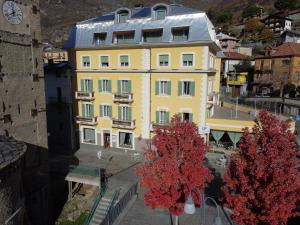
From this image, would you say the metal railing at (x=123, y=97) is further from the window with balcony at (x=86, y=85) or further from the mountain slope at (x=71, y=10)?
the mountain slope at (x=71, y=10)

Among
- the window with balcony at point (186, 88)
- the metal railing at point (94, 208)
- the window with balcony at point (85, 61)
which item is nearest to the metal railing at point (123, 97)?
the window with balcony at point (85, 61)

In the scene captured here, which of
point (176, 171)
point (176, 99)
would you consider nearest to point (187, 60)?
point (176, 99)

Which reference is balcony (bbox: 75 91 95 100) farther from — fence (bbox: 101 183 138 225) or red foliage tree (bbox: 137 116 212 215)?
red foliage tree (bbox: 137 116 212 215)

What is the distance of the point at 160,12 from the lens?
32219 mm

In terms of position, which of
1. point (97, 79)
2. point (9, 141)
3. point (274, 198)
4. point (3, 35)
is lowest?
point (274, 198)

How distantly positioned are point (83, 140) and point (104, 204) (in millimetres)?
16928

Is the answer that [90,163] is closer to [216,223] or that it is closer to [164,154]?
[164,154]

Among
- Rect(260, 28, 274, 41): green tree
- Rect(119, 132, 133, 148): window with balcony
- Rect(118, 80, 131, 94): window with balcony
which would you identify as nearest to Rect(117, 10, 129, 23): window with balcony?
Rect(118, 80, 131, 94): window with balcony

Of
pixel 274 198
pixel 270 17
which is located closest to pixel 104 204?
pixel 274 198

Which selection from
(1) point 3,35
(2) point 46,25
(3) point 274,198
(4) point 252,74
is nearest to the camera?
(3) point 274,198

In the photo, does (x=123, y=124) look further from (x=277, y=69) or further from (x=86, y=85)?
(x=277, y=69)

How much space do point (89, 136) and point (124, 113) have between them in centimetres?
695

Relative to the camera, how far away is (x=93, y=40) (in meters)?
35.2

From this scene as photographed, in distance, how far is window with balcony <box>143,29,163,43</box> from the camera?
1264 inches
